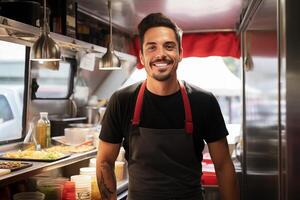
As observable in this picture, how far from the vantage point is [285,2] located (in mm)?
1244

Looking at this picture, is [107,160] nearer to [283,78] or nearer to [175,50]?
[175,50]

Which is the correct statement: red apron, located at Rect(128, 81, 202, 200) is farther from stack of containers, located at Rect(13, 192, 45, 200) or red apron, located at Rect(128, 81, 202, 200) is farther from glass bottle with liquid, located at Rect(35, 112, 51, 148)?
glass bottle with liquid, located at Rect(35, 112, 51, 148)

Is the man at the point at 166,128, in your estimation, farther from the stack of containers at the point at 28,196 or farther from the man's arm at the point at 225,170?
the stack of containers at the point at 28,196

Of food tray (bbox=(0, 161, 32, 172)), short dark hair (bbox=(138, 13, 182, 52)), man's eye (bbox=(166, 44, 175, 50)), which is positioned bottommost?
food tray (bbox=(0, 161, 32, 172))

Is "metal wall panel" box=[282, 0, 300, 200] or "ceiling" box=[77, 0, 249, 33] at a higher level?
"ceiling" box=[77, 0, 249, 33]

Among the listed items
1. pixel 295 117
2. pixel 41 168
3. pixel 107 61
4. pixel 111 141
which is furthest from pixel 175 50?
pixel 107 61

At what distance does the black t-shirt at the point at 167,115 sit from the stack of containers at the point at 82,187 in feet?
2.21

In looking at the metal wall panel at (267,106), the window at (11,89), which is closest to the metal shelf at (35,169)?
the window at (11,89)

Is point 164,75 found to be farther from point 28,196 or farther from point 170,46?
point 28,196

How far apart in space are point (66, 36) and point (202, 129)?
1.30 meters

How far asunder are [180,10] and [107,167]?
1.83 meters

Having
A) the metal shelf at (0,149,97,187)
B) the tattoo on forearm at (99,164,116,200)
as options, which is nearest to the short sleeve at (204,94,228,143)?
the tattoo on forearm at (99,164,116,200)

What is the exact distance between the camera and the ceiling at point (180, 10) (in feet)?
10.0

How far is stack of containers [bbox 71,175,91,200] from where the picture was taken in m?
2.41
